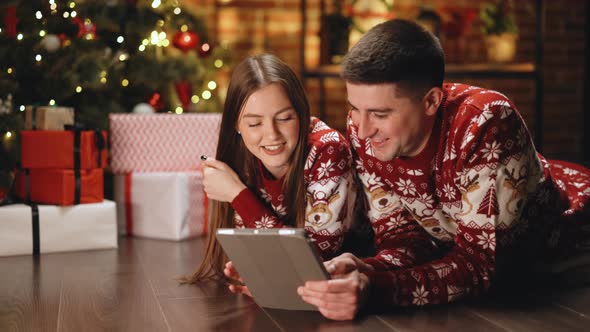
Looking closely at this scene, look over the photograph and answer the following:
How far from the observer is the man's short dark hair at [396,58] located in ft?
4.93

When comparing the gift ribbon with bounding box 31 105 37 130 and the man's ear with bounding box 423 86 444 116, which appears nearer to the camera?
the man's ear with bounding box 423 86 444 116

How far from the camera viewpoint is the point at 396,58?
150cm

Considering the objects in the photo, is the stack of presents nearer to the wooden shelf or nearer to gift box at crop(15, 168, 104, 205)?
gift box at crop(15, 168, 104, 205)

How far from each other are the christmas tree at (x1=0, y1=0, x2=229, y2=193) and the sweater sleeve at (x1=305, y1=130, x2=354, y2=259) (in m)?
1.14

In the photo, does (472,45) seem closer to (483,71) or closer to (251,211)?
(483,71)

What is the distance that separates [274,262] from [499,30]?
3137 millimetres

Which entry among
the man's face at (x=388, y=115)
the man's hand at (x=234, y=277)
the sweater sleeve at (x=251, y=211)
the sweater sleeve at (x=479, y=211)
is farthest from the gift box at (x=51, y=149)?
the sweater sleeve at (x=479, y=211)

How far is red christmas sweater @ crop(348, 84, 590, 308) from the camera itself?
1.52m

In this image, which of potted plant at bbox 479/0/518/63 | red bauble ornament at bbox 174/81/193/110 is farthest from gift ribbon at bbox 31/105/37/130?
potted plant at bbox 479/0/518/63

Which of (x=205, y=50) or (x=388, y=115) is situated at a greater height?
(x=205, y=50)

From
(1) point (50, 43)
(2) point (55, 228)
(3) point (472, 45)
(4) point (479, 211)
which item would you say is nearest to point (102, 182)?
(2) point (55, 228)

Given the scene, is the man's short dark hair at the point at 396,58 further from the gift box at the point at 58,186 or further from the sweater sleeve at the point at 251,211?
the gift box at the point at 58,186

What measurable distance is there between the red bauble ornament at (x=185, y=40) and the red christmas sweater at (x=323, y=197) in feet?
5.19

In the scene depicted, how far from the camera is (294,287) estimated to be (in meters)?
1.54
